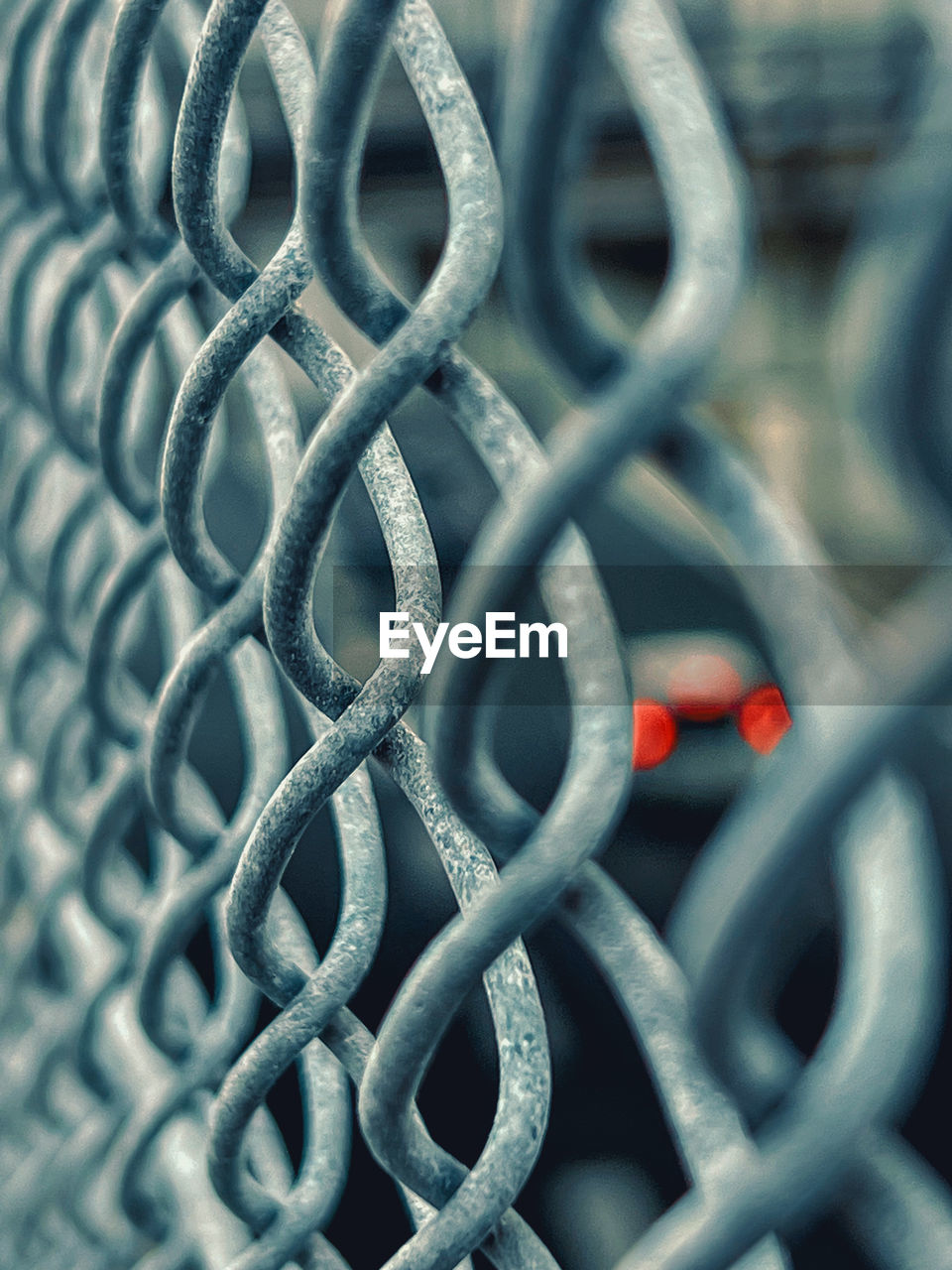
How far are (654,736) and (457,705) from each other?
203cm

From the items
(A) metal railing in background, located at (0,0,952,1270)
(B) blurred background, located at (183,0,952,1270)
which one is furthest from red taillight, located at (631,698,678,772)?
(A) metal railing in background, located at (0,0,952,1270)

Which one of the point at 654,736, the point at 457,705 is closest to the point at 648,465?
the point at 457,705

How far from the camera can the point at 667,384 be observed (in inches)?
7.6

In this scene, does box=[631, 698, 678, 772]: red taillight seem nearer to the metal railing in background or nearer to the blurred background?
the blurred background

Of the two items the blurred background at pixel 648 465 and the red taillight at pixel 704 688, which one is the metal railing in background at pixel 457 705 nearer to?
the blurred background at pixel 648 465

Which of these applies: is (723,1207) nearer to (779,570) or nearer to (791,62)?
(779,570)

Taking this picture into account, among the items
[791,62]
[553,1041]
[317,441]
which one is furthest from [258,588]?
[791,62]

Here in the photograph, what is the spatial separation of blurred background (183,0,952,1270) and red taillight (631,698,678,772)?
34mm

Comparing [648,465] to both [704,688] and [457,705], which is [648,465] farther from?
[704,688]

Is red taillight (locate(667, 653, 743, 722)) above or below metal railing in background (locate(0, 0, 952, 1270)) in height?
above

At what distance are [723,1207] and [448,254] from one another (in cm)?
22

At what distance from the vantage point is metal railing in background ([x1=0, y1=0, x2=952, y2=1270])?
0.58 ft

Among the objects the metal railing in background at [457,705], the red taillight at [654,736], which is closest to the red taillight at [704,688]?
the red taillight at [654,736]

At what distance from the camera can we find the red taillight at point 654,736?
85.7 inches
